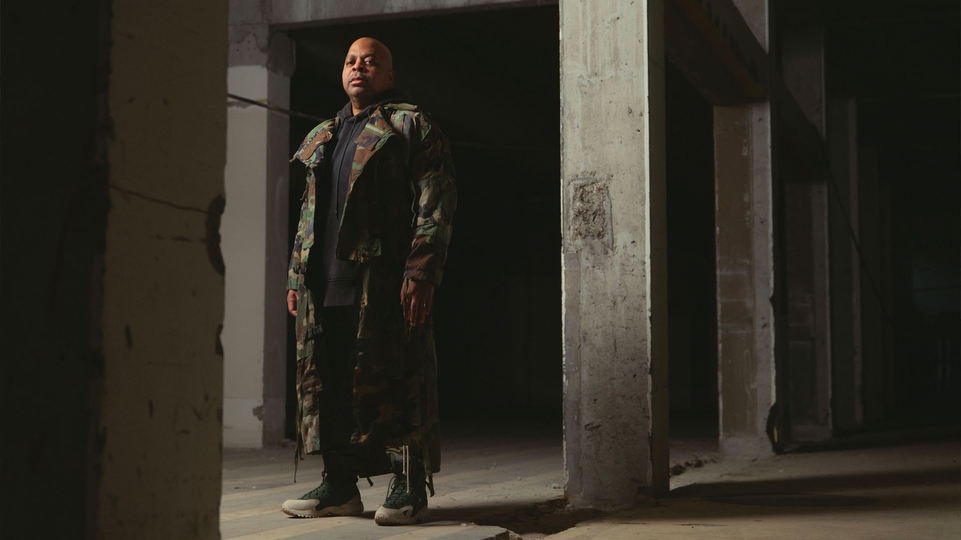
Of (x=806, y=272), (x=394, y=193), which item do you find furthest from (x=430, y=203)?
(x=806, y=272)

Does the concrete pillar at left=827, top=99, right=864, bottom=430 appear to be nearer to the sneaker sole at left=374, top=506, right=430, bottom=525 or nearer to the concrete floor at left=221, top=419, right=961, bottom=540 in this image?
the concrete floor at left=221, top=419, right=961, bottom=540

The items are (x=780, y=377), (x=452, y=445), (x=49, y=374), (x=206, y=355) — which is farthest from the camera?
(x=452, y=445)

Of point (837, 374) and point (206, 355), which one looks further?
point (837, 374)

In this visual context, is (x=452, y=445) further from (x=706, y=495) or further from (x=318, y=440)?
(x=318, y=440)

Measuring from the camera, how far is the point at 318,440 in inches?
120

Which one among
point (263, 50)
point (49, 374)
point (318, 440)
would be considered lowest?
point (318, 440)

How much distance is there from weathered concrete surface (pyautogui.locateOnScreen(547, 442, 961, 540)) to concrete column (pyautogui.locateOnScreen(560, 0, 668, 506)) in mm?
260

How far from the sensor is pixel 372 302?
3.02 m

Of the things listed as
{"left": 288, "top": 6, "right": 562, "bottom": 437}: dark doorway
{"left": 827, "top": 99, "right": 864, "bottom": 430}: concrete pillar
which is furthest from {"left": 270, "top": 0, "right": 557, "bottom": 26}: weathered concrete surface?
{"left": 827, "top": 99, "right": 864, "bottom": 430}: concrete pillar

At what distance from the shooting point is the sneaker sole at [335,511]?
313 centimetres

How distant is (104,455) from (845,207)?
32.1 ft

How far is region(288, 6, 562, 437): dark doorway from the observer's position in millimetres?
8266

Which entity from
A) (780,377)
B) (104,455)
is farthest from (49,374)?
(780,377)

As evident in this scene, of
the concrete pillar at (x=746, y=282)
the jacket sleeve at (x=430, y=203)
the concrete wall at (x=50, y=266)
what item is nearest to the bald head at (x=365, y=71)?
the jacket sleeve at (x=430, y=203)
